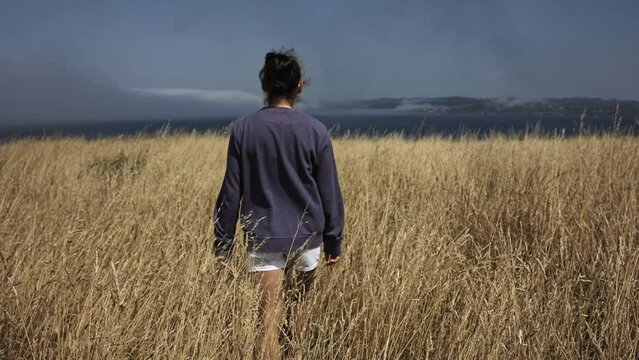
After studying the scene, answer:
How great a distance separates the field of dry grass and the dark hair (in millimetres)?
901

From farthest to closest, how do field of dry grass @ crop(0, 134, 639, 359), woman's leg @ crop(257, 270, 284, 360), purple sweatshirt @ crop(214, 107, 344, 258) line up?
purple sweatshirt @ crop(214, 107, 344, 258) → woman's leg @ crop(257, 270, 284, 360) → field of dry grass @ crop(0, 134, 639, 359)

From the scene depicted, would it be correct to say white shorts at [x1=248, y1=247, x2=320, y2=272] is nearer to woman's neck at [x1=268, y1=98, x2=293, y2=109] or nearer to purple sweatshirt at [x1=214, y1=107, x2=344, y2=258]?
purple sweatshirt at [x1=214, y1=107, x2=344, y2=258]

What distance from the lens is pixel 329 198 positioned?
2.18m

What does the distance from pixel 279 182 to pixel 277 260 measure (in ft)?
1.27

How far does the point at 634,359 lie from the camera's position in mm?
2006

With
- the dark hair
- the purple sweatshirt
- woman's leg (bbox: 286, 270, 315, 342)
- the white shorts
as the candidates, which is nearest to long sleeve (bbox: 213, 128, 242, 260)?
the purple sweatshirt

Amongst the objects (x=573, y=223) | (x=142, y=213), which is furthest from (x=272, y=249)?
(x=573, y=223)

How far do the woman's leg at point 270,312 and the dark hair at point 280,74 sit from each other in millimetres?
892

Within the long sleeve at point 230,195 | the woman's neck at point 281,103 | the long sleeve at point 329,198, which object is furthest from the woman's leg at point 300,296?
the woman's neck at point 281,103

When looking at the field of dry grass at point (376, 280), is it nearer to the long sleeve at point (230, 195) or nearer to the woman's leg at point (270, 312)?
the woman's leg at point (270, 312)

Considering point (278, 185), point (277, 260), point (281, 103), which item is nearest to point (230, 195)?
point (278, 185)

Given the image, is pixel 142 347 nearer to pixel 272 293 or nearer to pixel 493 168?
pixel 272 293

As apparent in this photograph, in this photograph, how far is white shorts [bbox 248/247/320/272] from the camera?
213 centimetres

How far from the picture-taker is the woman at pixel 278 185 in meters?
2.10
